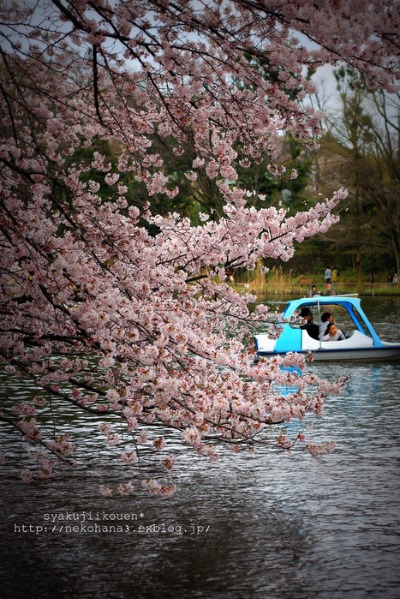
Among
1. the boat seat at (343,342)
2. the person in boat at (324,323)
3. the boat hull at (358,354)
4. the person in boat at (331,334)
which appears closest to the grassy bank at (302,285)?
the person in boat at (331,334)

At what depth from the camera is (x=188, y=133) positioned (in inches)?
369

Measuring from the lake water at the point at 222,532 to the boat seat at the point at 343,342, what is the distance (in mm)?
9391

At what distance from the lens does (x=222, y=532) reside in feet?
26.8

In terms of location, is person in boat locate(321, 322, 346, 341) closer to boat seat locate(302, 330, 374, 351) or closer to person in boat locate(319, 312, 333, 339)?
person in boat locate(319, 312, 333, 339)

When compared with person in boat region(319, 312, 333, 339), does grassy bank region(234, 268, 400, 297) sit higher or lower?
higher

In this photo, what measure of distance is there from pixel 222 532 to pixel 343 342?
45.4 feet

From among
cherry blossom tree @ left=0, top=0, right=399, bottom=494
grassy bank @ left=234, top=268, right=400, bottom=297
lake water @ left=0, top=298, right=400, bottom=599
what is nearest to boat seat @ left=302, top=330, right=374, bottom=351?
lake water @ left=0, top=298, right=400, bottom=599

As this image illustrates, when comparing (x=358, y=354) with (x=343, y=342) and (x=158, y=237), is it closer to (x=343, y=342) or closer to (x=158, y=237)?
(x=343, y=342)

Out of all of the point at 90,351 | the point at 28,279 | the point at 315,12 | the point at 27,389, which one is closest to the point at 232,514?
the point at 90,351

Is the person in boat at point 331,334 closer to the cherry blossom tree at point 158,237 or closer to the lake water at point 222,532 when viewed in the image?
the lake water at point 222,532

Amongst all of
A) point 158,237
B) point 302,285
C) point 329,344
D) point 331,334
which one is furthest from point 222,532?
point 302,285

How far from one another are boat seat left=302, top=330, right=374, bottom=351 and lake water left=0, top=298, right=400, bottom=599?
370 inches

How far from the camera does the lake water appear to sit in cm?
684

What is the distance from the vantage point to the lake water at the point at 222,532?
22.4ft
